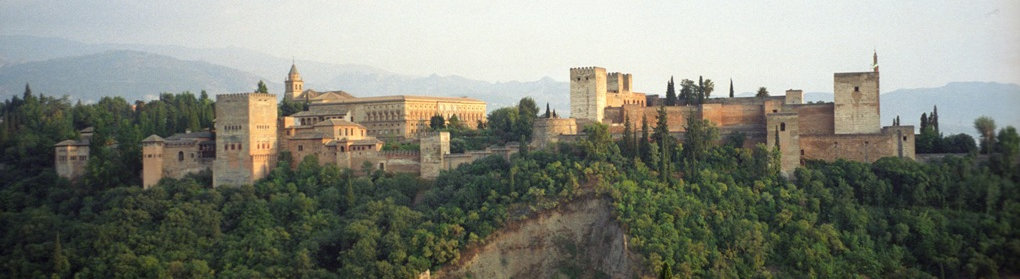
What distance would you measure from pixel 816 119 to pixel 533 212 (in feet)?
Result: 41.4

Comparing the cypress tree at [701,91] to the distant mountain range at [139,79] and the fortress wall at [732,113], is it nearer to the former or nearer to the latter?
the fortress wall at [732,113]

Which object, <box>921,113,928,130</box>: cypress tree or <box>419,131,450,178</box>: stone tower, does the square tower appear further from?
<box>419,131,450,178</box>: stone tower

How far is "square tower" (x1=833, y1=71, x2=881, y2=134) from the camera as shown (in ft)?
129

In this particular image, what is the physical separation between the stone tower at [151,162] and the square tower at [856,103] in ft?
94.7

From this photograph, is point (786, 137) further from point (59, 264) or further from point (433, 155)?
point (59, 264)

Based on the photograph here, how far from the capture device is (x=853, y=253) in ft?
111

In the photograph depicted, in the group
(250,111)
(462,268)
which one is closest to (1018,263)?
(462,268)

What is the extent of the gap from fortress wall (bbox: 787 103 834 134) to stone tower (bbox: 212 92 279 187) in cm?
2308

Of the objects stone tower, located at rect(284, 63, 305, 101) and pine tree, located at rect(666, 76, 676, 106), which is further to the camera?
stone tower, located at rect(284, 63, 305, 101)

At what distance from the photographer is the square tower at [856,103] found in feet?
129

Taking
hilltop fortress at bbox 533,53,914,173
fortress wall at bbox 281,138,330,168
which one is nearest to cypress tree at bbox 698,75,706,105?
hilltop fortress at bbox 533,53,914,173

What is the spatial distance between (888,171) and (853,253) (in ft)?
15.7

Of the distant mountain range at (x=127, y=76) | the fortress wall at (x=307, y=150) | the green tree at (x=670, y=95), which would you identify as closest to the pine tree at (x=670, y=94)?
the green tree at (x=670, y=95)

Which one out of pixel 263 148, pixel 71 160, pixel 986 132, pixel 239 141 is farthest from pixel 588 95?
pixel 71 160
